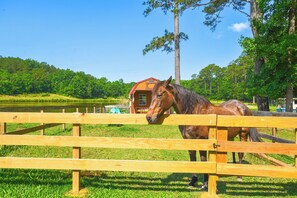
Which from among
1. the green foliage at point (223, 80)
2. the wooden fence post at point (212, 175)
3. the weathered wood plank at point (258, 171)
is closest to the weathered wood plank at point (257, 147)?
the wooden fence post at point (212, 175)

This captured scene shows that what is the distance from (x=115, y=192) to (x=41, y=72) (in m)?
163

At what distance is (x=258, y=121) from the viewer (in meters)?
3.79

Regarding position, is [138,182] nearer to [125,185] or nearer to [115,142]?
[125,185]

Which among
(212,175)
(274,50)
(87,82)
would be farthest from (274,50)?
(87,82)

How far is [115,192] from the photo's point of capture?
420 cm

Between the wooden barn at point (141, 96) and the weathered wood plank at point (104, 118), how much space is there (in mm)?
21913

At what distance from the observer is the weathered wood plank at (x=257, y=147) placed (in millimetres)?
3791

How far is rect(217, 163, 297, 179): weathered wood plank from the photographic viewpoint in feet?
12.4

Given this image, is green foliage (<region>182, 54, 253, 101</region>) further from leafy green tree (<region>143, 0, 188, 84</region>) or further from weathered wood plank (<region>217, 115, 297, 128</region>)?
weathered wood plank (<region>217, 115, 297, 128</region>)

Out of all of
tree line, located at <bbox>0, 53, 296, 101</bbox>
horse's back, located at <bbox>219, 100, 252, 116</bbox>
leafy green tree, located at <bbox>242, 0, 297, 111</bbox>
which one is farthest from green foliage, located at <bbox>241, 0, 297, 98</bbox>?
tree line, located at <bbox>0, 53, 296, 101</bbox>

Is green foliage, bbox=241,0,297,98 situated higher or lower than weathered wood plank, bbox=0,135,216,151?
higher

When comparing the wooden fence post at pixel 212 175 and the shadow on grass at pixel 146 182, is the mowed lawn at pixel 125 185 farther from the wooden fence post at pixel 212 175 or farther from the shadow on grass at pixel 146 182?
the wooden fence post at pixel 212 175

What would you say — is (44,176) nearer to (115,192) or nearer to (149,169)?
(115,192)

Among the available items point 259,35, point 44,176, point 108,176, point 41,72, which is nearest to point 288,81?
point 259,35
